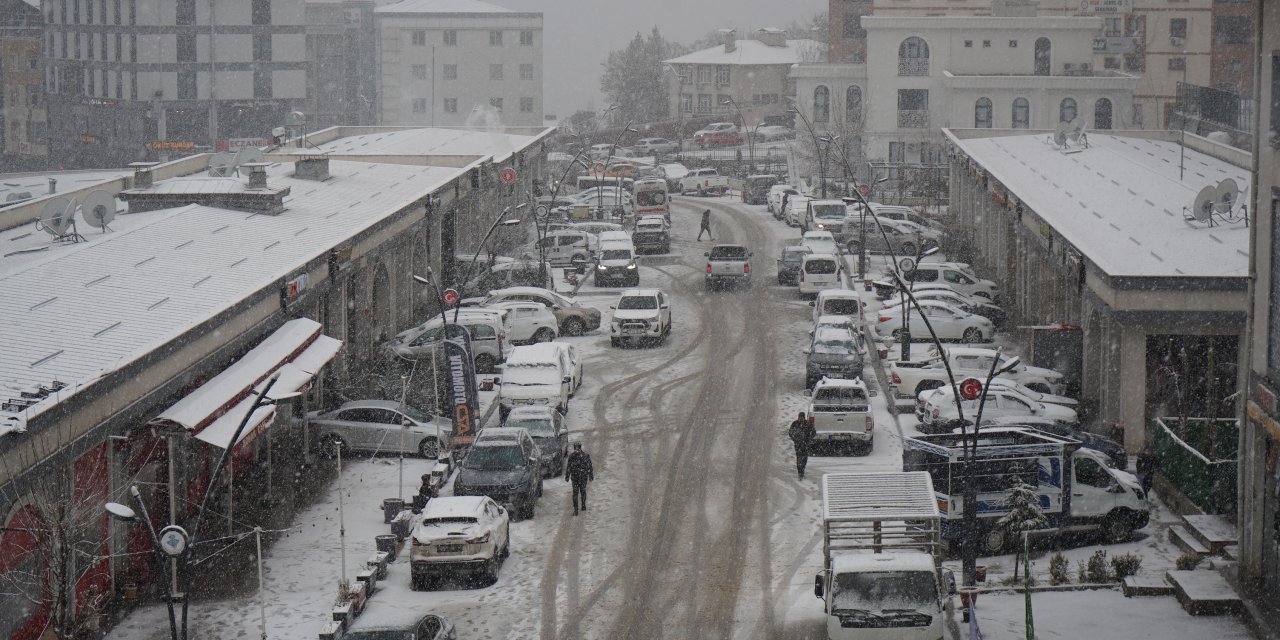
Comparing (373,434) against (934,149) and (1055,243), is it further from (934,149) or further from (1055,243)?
(934,149)

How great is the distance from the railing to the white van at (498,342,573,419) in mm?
49679

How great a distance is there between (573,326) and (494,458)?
1628cm

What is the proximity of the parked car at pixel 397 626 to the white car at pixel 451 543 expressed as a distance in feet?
3.38

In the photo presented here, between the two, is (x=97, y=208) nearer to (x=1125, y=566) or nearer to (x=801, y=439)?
(x=801, y=439)

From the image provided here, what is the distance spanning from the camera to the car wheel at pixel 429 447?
3180cm

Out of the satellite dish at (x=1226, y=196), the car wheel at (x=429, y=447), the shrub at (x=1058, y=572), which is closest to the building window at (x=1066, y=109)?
the satellite dish at (x=1226, y=196)

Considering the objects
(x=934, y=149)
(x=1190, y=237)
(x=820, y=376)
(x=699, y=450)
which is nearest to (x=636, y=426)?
(x=699, y=450)

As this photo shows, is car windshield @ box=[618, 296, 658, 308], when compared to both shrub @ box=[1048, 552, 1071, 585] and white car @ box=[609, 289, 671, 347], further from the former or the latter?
shrub @ box=[1048, 552, 1071, 585]

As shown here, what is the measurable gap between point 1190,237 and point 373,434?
60.1ft

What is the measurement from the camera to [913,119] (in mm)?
80875

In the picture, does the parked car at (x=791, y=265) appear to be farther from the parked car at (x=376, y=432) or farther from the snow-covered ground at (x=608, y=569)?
the parked car at (x=376, y=432)

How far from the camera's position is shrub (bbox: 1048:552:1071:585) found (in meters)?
23.5

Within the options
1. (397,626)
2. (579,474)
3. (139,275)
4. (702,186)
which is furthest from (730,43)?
(397,626)

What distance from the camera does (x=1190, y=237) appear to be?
3400 cm
